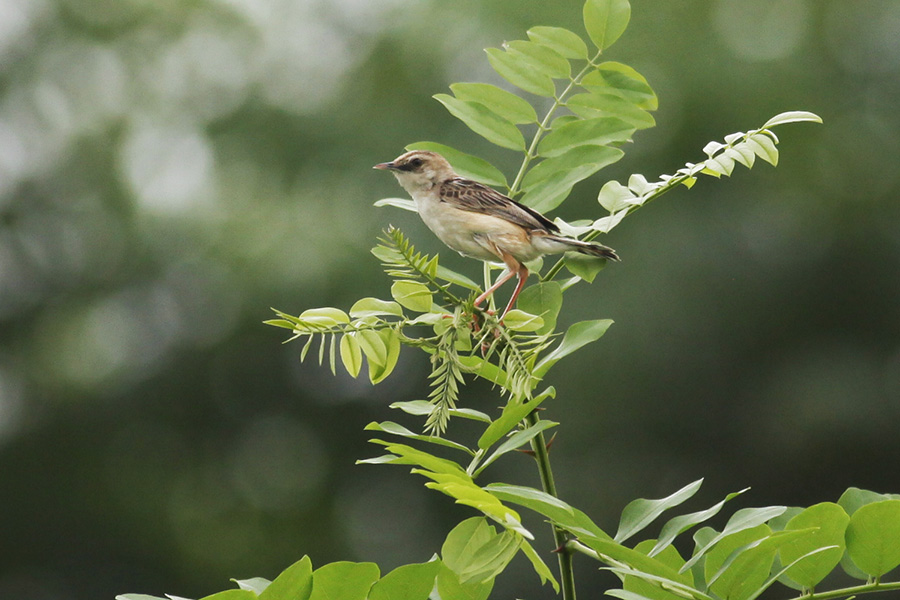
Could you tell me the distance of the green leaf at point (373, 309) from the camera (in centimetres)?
48

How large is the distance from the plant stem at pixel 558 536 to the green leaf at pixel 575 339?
29 millimetres

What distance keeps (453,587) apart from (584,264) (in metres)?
0.25

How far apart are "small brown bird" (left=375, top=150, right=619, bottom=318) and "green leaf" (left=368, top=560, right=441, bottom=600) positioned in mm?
193

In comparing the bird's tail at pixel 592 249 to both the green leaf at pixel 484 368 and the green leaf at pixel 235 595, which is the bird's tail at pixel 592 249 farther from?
the green leaf at pixel 235 595

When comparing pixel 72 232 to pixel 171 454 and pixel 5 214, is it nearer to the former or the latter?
pixel 5 214

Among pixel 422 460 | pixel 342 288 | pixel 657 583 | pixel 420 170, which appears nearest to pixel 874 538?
pixel 657 583

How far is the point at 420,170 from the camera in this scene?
2.84 feet

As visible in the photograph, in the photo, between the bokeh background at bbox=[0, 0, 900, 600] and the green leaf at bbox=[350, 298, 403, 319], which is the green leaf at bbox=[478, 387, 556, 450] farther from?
the bokeh background at bbox=[0, 0, 900, 600]

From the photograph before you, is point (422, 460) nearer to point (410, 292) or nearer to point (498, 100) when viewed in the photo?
point (410, 292)

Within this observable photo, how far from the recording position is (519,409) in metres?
0.45

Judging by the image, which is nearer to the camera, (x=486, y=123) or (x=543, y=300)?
(x=543, y=300)

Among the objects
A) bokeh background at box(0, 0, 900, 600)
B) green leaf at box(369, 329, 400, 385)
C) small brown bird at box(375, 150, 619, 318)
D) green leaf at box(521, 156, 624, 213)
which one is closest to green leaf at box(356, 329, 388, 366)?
green leaf at box(369, 329, 400, 385)

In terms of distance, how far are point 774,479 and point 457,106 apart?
2.58 m

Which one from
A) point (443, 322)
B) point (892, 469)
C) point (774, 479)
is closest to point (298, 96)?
point (774, 479)
